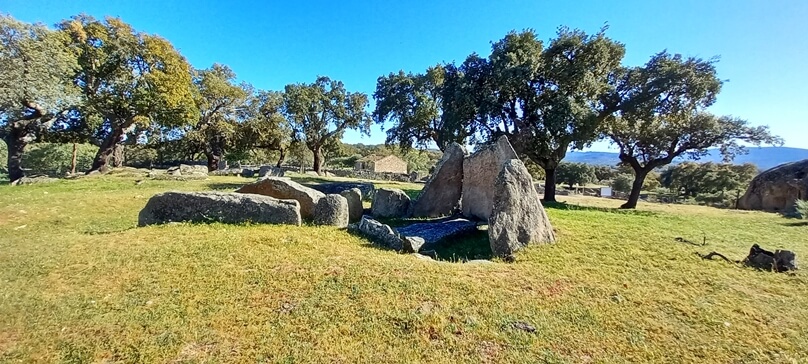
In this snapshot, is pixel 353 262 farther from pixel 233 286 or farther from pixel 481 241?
pixel 481 241

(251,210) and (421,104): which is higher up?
(421,104)

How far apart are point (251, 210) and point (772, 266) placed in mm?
10797

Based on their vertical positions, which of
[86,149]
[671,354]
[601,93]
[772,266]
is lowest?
[671,354]

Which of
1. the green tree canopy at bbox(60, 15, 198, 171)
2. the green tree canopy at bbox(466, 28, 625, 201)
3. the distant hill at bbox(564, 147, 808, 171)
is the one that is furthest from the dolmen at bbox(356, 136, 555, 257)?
the green tree canopy at bbox(60, 15, 198, 171)

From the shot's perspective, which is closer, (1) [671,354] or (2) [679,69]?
(1) [671,354]

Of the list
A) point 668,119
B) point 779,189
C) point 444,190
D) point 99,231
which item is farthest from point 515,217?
point 779,189

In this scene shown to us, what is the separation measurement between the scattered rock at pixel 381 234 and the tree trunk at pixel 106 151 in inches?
912

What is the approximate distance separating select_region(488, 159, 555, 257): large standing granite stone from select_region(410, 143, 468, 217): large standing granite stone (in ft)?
13.0

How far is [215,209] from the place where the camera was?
332 inches

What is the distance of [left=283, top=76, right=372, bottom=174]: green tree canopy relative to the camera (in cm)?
3534

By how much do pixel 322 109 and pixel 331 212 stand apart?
95.8 ft

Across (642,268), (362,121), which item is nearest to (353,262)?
(642,268)

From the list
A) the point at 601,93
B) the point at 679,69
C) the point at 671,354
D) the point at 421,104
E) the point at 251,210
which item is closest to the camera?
the point at 671,354

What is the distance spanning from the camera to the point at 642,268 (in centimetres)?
628
